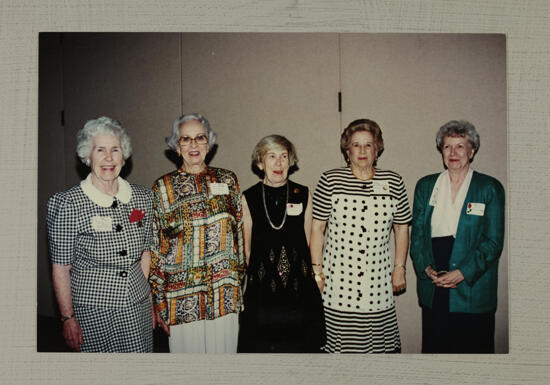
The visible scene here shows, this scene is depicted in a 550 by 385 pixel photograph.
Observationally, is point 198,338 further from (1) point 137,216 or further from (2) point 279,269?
(1) point 137,216

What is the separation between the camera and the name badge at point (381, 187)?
2.74 meters

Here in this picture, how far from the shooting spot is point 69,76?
9.12 ft

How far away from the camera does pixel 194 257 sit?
2.70m

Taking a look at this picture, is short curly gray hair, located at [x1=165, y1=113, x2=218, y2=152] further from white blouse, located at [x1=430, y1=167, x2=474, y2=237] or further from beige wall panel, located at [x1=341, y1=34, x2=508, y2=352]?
white blouse, located at [x1=430, y1=167, x2=474, y2=237]

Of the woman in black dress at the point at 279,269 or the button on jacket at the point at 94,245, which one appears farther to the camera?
the woman in black dress at the point at 279,269

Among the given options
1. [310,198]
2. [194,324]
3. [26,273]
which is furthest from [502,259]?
[26,273]

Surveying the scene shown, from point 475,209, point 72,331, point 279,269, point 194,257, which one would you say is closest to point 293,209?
point 279,269

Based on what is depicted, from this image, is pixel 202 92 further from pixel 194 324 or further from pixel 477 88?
pixel 477 88

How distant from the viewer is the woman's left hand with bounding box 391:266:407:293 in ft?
9.03

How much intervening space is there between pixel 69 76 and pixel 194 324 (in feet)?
4.73

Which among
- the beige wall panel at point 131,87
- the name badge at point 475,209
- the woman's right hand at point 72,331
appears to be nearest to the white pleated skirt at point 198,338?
the woman's right hand at point 72,331

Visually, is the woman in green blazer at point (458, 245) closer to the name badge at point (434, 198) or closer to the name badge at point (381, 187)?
the name badge at point (434, 198)

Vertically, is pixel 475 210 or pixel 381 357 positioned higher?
pixel 475 210

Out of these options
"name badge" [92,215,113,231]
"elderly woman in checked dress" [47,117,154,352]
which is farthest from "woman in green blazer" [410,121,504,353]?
"name badge" [92,215,113,231]
